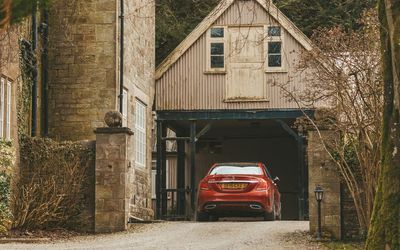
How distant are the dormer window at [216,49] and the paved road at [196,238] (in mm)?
9662

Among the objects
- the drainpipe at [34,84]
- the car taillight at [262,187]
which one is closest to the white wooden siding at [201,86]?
the drainpipe at [34,84]

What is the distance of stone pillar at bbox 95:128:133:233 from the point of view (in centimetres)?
1703

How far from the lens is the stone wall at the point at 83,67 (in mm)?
21172

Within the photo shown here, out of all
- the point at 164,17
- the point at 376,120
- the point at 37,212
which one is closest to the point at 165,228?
the point at 37,212

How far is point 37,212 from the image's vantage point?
16.6 meters

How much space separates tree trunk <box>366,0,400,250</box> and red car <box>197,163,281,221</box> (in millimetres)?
10292

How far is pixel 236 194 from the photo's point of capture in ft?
62.9

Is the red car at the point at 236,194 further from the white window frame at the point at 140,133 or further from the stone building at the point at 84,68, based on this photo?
the white window frame at the point at 140,133

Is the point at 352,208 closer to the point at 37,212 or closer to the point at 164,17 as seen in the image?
the point at 37,212

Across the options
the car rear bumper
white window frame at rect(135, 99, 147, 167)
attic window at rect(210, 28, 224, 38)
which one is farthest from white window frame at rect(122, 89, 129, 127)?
attic window at rect(210, 28, 224, 38)

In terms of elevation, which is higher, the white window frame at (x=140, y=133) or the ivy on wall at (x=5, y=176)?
the white window frame at (x=140, y=133)

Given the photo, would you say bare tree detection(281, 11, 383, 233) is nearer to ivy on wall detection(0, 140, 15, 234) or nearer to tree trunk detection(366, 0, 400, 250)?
tree trunk detection(366, 0, 400, 250)

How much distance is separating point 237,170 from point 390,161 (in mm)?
11108

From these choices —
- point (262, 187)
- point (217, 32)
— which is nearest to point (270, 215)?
point (262, 187)
